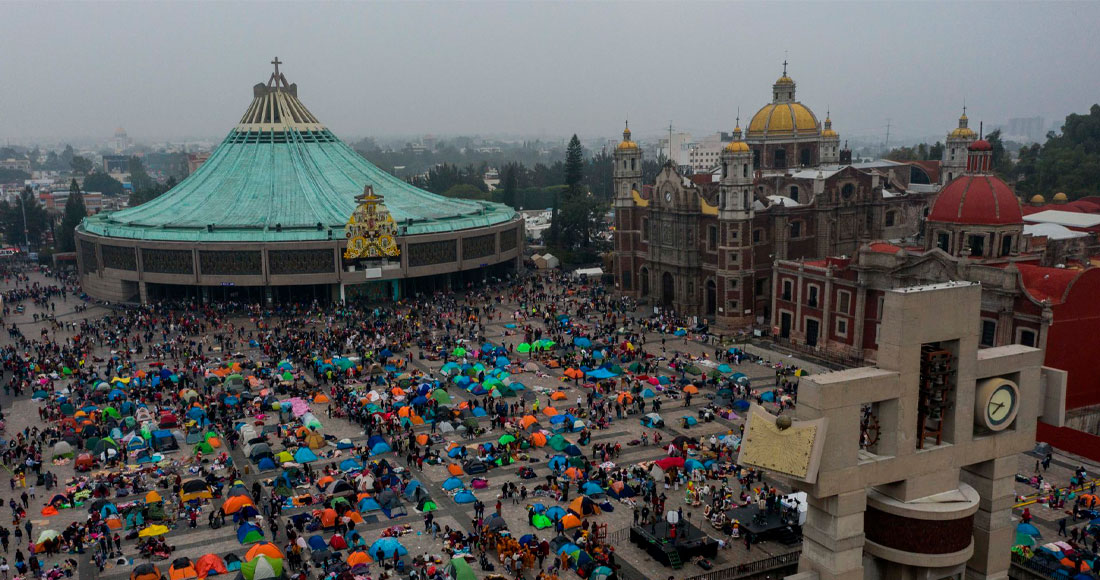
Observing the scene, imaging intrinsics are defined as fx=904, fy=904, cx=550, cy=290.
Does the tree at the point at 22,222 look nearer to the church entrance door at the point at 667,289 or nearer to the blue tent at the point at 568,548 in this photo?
the church entrance door at the point at 667,289

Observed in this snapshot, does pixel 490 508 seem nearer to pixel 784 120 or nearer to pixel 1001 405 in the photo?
pixel 1001 405

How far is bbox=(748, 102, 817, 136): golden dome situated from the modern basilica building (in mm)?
23544

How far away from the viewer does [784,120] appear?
73.4m

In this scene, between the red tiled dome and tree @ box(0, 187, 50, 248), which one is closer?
the red tiled dome

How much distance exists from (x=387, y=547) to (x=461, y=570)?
9.44 ft

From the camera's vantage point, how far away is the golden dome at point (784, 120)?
7331 cm

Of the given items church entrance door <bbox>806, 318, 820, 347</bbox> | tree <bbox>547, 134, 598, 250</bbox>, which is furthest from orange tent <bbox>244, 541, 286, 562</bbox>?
tree <bbox>547, 134, 598, 250</bbox>

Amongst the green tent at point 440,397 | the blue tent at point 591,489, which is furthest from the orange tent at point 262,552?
the green tent at point 440,397

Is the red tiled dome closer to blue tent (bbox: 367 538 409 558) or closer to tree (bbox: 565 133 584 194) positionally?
blue tent (bbox: 367 538 409 558)

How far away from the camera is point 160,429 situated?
39500 millimetres

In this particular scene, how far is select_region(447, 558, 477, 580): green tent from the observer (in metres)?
25.6

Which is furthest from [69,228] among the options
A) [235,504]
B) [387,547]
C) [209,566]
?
[387,547]

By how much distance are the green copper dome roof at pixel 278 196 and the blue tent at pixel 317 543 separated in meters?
44.4

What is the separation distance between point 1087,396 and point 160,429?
41.9 meters
